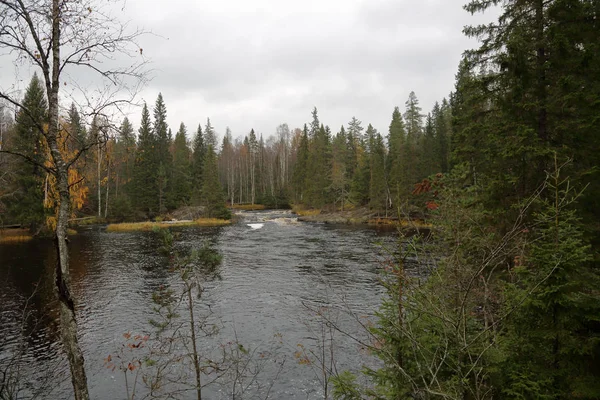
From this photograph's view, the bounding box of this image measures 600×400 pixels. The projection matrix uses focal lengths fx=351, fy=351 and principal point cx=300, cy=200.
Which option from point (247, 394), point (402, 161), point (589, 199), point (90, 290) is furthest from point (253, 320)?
point (402, 161)

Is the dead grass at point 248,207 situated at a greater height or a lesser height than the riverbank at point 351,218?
greater

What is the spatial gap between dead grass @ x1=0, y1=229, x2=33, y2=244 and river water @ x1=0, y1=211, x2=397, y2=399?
107 inches

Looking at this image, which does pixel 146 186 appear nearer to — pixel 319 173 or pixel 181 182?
pixel 181 182

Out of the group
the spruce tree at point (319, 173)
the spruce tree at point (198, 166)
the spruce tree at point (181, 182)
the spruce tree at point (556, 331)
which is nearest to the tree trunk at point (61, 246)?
the spruce tree at point (556, 331)

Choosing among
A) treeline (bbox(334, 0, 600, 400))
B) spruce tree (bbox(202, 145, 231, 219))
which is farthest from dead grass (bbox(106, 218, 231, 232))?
treeline (bbox(334, 0, 600, 400))

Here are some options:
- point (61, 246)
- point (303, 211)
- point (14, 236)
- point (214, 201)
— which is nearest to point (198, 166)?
point (214, 201)

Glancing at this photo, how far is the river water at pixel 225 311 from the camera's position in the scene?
8.40 metres

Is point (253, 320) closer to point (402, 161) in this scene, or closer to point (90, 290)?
point (90, 290)

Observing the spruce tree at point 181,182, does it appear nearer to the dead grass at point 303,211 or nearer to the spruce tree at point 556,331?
the dead grass at point 303,211

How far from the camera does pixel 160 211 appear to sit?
158 feet

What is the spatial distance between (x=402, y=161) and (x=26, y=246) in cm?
3765

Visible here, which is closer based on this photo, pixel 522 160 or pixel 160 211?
pixel 522 160

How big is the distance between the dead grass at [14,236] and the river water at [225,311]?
107 inches

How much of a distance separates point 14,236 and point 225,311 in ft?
85.9
